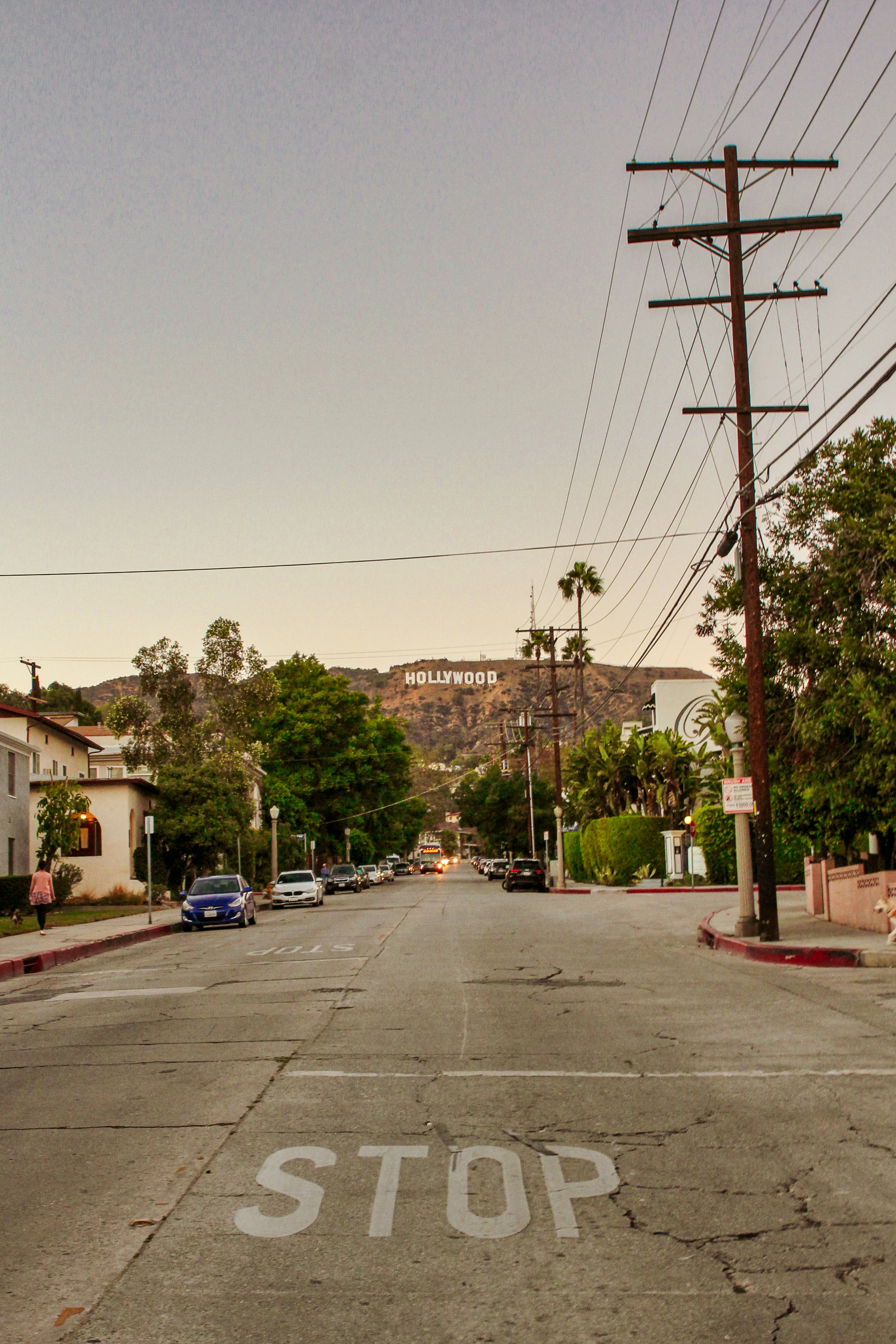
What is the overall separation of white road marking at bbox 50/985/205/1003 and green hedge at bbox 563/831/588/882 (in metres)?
46.1

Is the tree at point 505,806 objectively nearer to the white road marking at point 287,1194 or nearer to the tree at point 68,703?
the tree at point 68,703

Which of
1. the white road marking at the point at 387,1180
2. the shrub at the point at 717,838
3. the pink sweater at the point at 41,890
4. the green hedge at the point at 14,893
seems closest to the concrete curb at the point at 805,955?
the white road marking at the point at 387,1180

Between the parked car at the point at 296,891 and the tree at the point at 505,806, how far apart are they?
43.4 m

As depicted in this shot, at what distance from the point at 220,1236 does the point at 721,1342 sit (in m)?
2.32

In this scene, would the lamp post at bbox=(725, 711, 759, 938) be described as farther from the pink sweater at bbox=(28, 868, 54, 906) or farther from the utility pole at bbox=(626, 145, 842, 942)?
the pink sweater at bbox=(28, 868, 54, 906)

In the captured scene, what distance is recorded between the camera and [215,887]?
1316 inches

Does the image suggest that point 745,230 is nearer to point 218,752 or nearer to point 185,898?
point 185,898

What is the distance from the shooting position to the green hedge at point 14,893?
3581cm

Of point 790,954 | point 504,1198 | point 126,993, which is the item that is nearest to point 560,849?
point 790,954

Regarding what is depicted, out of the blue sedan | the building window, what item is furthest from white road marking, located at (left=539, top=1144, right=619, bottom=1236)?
the building window

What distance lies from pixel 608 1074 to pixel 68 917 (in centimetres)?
2844

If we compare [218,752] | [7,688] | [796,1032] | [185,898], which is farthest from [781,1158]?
[7,688]

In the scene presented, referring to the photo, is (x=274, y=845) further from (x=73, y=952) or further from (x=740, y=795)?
(x=740, y=795)

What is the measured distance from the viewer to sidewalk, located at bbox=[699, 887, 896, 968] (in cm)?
1739
